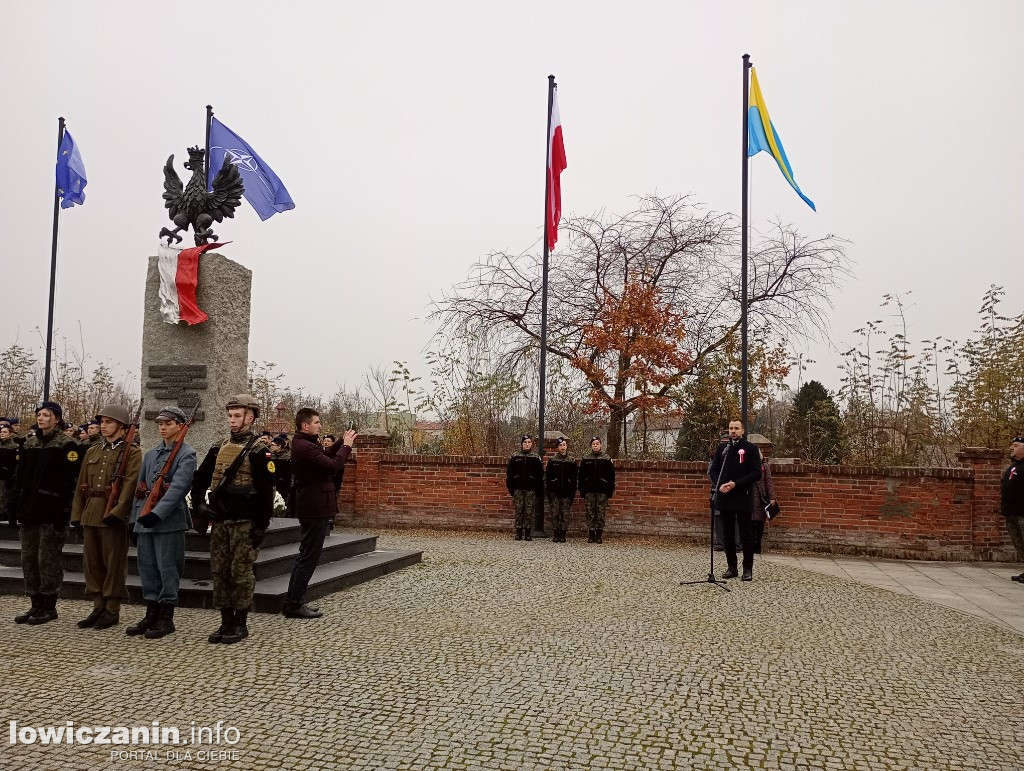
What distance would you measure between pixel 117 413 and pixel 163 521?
3.42 ft

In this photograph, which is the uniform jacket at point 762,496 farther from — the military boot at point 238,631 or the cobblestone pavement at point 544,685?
the military boot at point 238,631

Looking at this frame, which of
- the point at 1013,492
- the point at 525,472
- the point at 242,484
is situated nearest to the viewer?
the point at 242,484

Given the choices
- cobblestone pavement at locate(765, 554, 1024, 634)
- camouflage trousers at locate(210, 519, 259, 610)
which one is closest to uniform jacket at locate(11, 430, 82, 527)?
camouflage trousers at locate(210, 519, 259, 610)

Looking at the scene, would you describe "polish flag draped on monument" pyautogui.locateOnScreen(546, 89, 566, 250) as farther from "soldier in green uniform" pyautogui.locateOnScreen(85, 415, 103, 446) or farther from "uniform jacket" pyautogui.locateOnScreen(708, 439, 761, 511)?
"soldier in green uniform" pyautogui.locateOnScreen(85, 415, 103, 446)

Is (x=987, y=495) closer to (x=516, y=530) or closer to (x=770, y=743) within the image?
(x=516, y=530)

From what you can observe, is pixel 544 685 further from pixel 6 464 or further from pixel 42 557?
pixel 6 464

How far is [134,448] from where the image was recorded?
603 cm

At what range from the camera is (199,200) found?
342 inches

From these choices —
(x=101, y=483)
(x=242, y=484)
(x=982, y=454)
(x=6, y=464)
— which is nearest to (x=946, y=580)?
(x=982, y=454)

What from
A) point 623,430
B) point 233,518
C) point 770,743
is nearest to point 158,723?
point 233,518

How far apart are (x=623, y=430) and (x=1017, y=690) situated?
12270 mm

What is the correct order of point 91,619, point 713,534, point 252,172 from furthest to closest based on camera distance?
point 252,172
point 713,534
point 91,619

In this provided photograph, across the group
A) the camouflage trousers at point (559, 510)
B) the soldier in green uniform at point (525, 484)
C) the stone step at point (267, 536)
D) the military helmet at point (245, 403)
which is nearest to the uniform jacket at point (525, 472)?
the soldier in green uniform at point (525, 484)

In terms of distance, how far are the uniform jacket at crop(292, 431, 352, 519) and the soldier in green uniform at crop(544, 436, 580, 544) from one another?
20.4 feet
